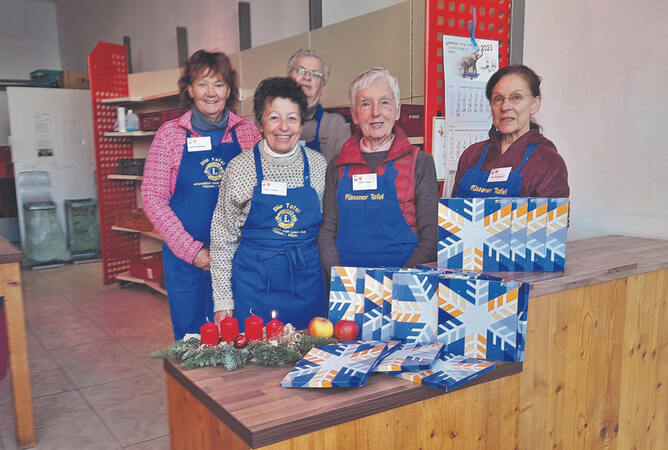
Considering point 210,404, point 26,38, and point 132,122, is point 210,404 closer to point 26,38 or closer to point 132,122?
point 132,122

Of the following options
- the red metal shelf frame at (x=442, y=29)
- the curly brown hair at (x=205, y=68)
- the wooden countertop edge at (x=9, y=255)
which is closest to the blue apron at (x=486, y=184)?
the red metal shelf frame at (x=442, y=29)

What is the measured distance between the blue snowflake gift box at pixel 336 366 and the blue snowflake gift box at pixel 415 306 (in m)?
0.08

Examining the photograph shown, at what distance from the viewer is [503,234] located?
1.66m

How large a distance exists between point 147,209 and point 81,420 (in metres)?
1.44

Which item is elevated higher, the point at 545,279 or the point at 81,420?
the point at 545,279

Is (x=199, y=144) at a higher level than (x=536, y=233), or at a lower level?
higher

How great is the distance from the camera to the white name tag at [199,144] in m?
2.51

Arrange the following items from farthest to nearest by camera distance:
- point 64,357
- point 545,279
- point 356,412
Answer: point 64,357, point 545,279, point 356,412

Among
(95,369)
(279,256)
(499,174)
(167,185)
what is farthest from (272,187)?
(95,369)

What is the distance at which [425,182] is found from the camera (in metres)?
2.12

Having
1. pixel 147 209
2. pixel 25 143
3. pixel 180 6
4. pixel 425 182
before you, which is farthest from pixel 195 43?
pixel 425 182

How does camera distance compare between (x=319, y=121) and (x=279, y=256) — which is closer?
(x=279, y=256)

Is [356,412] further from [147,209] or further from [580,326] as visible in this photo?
[147,209]

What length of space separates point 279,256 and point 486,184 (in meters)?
0.87
